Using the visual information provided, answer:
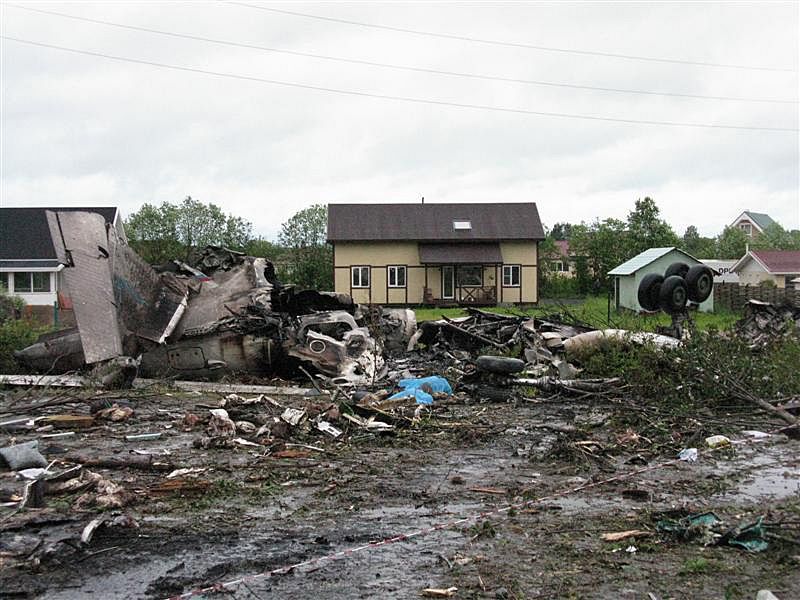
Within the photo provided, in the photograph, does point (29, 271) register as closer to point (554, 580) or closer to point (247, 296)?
point (247, 296)

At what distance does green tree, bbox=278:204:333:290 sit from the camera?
42.2 meters

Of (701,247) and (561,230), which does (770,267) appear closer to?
(701,247)

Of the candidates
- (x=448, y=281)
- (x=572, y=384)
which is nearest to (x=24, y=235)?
(x=448, y=281)

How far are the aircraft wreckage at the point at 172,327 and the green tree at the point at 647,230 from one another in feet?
113

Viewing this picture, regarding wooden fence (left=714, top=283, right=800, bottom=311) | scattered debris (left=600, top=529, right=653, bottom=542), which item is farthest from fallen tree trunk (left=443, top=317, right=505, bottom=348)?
wooden fence (left=714, top=283, right=800, bottom=311)

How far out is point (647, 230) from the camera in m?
46.4

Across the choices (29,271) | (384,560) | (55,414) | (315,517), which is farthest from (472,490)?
(29,271)

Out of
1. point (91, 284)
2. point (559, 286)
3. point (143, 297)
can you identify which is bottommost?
point (559, 286)

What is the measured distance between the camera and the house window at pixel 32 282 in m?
32.9

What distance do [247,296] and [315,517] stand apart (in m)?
9.13

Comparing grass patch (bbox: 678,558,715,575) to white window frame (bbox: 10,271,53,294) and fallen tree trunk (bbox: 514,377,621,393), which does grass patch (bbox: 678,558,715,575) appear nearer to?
fallen tree trunk (bbox: 514,377,621,393)

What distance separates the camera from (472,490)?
6.64 meters

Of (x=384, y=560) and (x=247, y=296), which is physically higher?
(x=247, y=296)

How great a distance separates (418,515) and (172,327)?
8696mm
